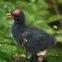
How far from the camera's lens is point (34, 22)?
5496mm

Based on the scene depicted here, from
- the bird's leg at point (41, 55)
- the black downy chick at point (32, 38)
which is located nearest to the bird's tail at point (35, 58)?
the bird's leg at point (41, 55)

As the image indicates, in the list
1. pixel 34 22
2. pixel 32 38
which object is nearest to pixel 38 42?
pixel 32 38

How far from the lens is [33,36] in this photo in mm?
3568

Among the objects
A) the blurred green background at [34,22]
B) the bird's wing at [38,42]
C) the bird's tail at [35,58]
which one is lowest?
the blurred green background at [34,22]

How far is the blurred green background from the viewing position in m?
4.03

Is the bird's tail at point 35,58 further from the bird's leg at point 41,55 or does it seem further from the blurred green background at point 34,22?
the blurred green background at point 34,22

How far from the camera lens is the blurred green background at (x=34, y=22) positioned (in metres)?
4.03

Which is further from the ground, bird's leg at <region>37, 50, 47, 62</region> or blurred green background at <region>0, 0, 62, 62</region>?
bird's leg at <region>37, 50, 47, 62</region>

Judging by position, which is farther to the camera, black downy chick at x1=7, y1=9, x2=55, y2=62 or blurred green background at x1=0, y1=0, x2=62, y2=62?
blurred green background at x1=0, y1=0, x2=62, y2=62

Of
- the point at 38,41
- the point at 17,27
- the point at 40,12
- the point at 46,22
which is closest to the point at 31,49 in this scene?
the point at 38,41

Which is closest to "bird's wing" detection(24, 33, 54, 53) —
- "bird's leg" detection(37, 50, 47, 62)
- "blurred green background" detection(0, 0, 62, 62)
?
"bird's leg" detection(37, 50, 47, 62)

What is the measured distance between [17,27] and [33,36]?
29 cm

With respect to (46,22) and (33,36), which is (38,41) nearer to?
(33,36)

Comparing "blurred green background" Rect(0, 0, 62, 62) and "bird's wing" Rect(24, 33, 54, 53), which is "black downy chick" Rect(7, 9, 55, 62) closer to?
"bird's wing" Rect(24, 33, 54, 53)
